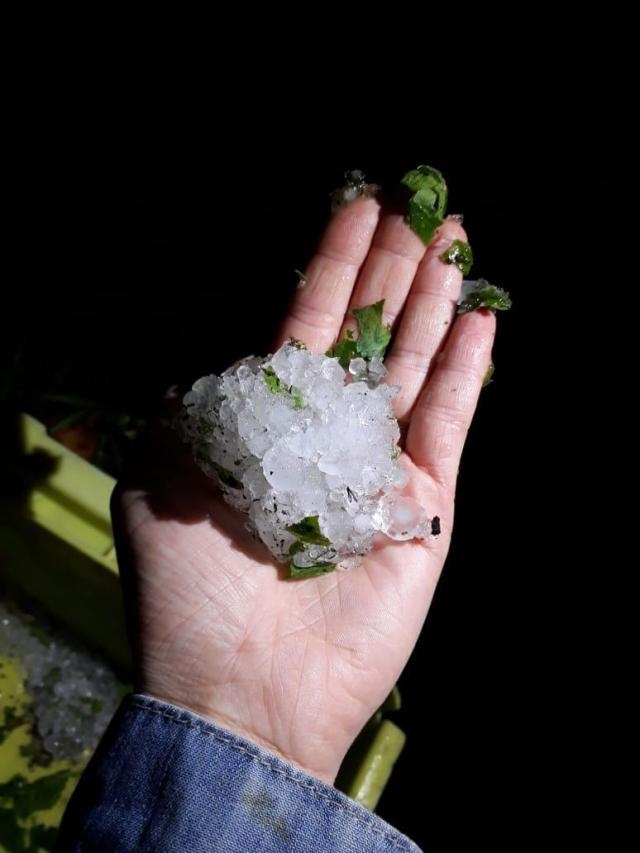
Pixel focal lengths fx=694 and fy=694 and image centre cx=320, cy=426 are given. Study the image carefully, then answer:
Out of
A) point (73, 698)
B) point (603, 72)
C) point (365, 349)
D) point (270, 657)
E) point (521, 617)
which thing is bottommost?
point (73, 698)

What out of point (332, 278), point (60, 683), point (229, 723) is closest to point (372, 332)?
point (332, 278)

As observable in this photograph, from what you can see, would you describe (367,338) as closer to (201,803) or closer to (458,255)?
(458,255)

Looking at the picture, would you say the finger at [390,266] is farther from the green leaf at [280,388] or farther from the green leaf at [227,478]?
the green leaf at [227,478]

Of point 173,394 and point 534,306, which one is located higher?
point 534,306

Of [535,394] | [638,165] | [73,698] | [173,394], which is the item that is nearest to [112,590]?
[73,698]

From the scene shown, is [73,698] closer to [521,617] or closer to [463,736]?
[463,736]

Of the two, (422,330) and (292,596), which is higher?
(422,330)
